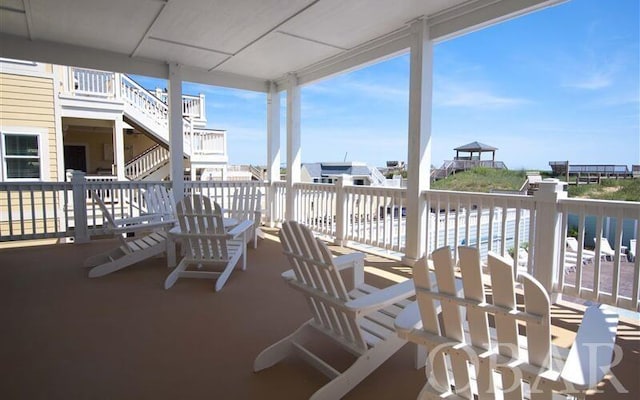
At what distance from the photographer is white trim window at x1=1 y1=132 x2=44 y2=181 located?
301 inches

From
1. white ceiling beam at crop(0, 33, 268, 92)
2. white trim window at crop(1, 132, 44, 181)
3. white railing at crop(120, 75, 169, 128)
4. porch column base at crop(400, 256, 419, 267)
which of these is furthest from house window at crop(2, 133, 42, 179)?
porch column base at crop(400, 256, 419, 267)

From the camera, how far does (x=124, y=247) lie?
4.34 m

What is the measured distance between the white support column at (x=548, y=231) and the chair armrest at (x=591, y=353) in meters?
1.86

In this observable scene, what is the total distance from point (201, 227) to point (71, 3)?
290 cm

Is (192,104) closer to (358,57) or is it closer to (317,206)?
(317,206)

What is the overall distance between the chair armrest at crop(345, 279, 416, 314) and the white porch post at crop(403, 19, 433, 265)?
8.41ft

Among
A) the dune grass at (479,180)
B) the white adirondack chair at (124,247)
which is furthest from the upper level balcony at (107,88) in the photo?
the dune grass at (479,180)

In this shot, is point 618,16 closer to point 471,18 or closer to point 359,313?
point 471,18

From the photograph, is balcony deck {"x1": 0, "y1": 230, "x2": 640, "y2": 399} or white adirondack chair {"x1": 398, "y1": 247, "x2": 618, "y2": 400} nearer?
white adirondack chair {"x1": 398, "y1": 247, "x2": 618, "y2": 400}

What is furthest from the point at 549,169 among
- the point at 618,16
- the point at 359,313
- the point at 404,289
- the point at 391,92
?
the point at 391,92

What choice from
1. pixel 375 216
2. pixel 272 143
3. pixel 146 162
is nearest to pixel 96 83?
pixel 146 162

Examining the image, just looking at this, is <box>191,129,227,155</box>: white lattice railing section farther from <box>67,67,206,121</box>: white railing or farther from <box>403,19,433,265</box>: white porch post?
<box>403,19,433,265</box>: white porch post

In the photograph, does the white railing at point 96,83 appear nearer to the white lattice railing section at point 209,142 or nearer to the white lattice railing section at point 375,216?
the white lattice railing section at point 209,142

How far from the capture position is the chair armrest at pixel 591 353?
109 cm
